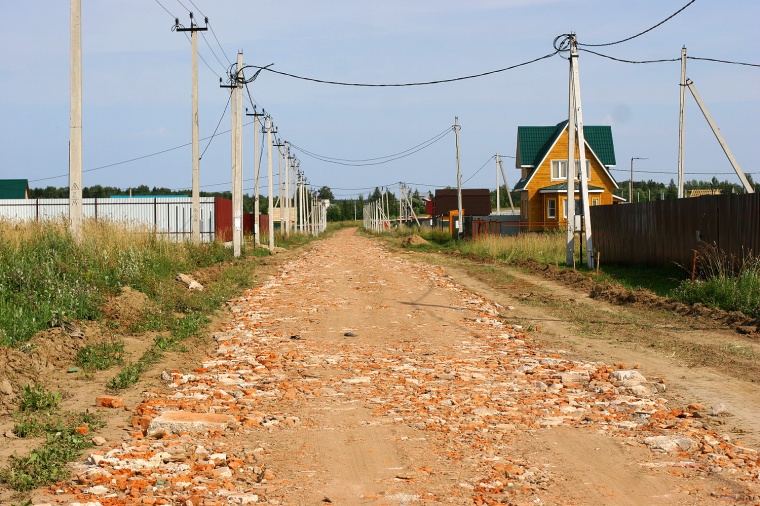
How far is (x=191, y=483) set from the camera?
19.2ft

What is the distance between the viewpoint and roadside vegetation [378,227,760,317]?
15.2 m

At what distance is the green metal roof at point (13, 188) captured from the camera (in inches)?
2771

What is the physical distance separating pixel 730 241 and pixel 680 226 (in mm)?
3125

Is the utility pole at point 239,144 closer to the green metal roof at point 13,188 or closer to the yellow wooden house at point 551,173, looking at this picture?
the yellow wooden house at point 551,173

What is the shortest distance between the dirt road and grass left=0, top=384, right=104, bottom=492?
266mm

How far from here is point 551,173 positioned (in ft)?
180

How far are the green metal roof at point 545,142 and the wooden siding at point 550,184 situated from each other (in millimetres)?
635

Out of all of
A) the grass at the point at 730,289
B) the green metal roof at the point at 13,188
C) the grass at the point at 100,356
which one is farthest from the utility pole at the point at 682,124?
the green metal roof at the point at 13,188

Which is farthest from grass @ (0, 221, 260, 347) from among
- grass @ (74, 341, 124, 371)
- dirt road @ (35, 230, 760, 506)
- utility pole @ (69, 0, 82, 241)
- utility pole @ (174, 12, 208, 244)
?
utility pole @ (174, 12, 208, 244)

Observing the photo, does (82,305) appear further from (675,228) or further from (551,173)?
(551,173)

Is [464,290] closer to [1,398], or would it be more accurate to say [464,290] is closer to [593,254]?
[593,254]

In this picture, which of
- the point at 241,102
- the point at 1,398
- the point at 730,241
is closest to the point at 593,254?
the point at 730,241

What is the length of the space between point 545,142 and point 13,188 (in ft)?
148

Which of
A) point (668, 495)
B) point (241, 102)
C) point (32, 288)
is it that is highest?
point (241, 102)
